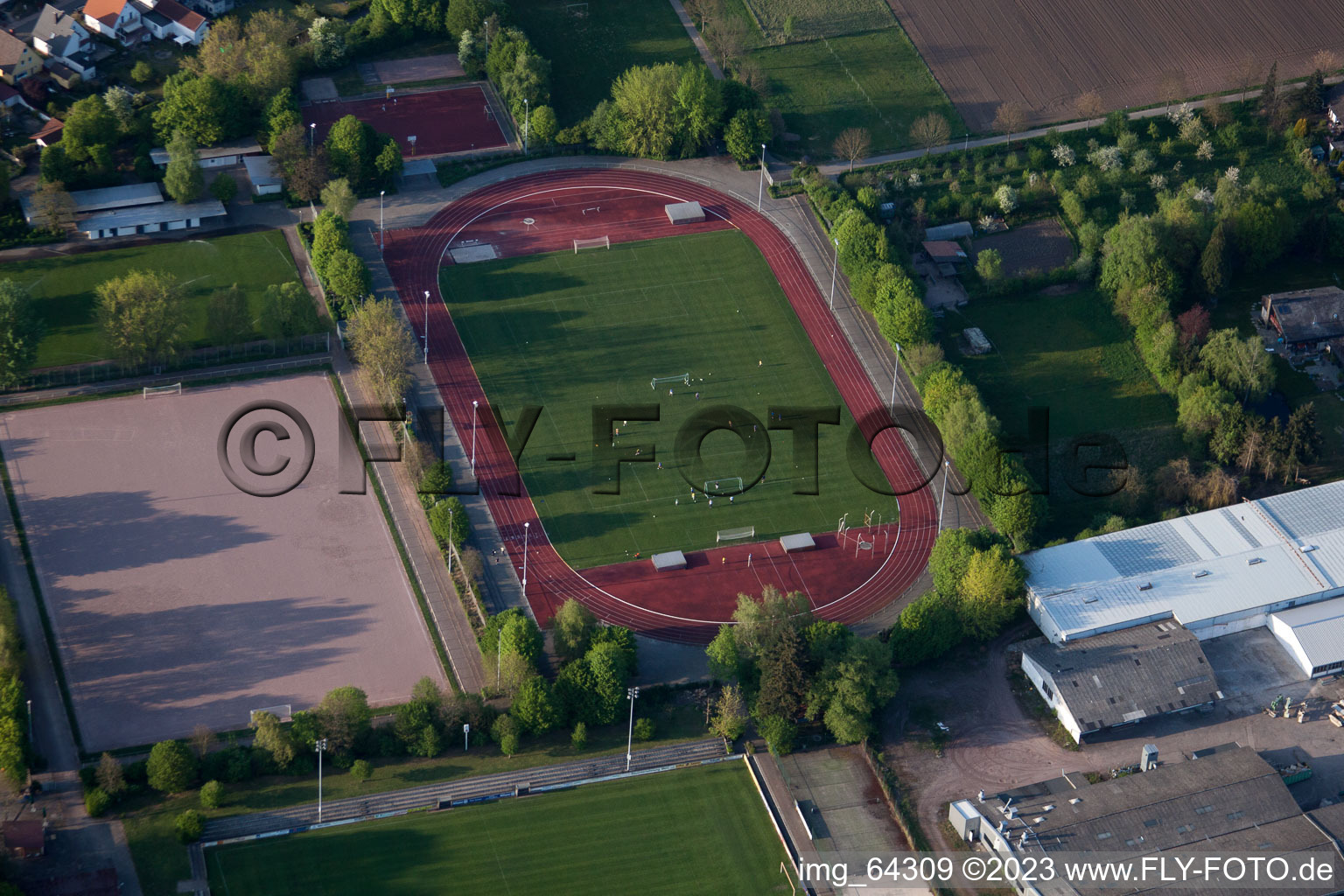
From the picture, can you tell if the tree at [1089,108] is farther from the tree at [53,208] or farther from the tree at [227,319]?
the tree at [53,208]

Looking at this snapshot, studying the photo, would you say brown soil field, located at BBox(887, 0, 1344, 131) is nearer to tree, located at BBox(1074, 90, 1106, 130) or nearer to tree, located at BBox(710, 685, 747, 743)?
tree, located at BBox(1074, 90, 1106, 130)

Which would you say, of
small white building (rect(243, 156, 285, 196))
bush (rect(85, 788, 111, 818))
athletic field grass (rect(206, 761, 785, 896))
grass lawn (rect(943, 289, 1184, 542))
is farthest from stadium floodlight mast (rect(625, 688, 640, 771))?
small white building (rect(243, 156, 285, 196))

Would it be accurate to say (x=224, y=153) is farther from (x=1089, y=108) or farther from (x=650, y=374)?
(x=1089, y=108)

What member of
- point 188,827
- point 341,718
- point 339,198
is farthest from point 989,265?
point 188,827

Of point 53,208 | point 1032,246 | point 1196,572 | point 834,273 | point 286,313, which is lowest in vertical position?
point 1196,572

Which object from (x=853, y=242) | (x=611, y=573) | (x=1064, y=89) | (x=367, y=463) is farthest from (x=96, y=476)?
(x=1064, y=89)

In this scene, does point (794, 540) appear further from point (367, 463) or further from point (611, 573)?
point (367, 463)
